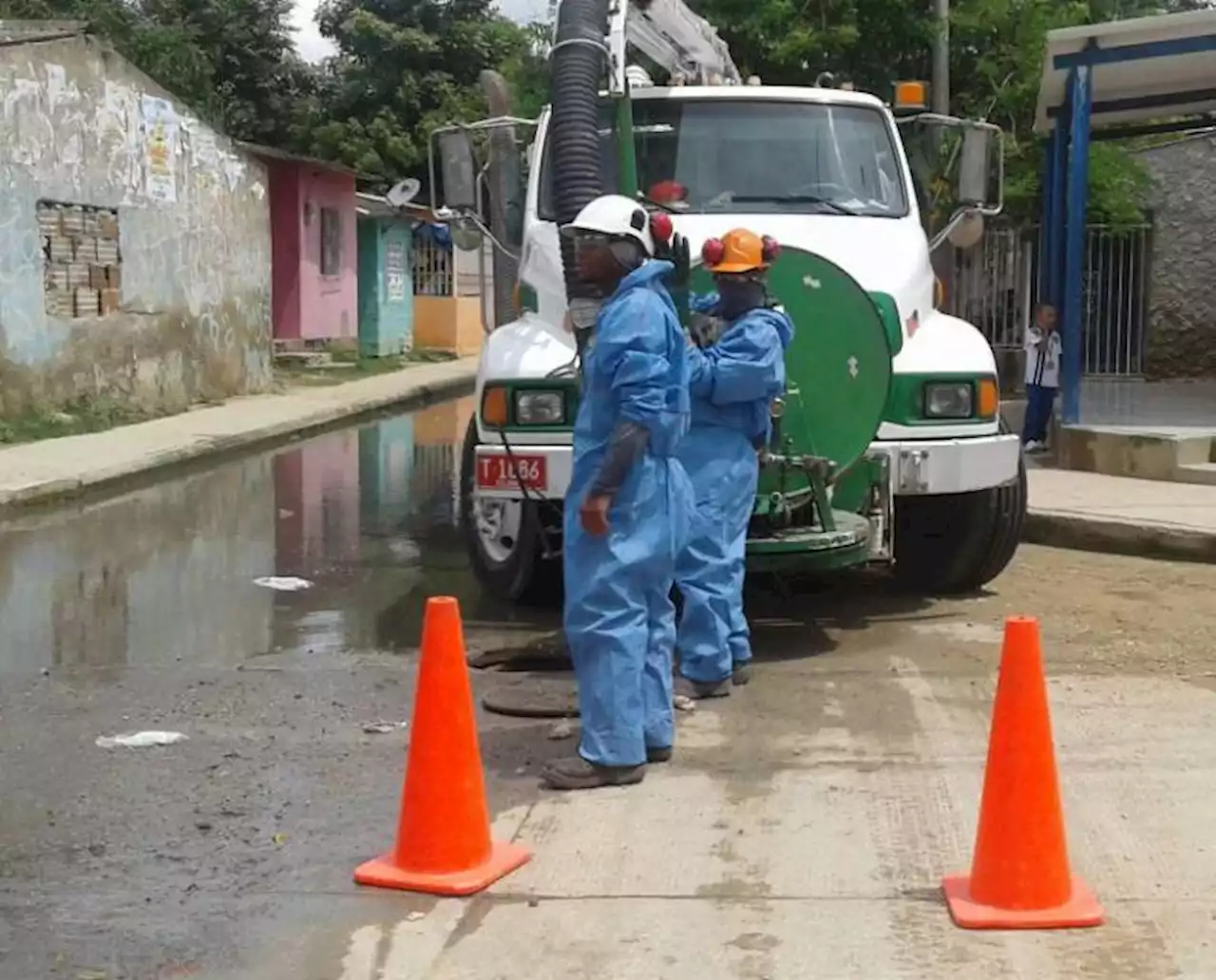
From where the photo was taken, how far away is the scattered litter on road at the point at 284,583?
9445mm

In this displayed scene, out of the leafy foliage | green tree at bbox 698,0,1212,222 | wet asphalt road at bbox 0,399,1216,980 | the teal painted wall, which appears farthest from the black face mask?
the teal painted wall

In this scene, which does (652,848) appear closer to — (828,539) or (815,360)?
(828,539)

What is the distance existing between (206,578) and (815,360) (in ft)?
13.4

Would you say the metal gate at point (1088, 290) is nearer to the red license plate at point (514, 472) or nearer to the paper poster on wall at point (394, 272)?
the red license plate at point (514, 472)

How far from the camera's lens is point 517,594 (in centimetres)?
859

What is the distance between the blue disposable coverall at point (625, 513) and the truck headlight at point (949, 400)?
2576 mm

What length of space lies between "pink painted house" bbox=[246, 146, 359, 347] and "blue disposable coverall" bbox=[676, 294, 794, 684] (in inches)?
837

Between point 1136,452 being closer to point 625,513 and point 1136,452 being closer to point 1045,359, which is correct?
point 1045,359

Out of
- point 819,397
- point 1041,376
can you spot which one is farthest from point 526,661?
point 1041,376

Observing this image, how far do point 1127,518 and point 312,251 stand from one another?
68.7ft

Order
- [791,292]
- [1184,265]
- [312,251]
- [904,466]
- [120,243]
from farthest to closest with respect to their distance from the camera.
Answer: [312,251] < [1184,265] < [120,243] < [904,466] < [791,292]

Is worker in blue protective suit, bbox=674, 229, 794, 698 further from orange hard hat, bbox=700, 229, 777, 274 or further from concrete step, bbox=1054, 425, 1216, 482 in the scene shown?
concrete step, bbox=1054, 425, 1216, 482

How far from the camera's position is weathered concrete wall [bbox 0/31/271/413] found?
1702 centimetres

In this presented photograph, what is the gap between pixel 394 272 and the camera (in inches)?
1326
